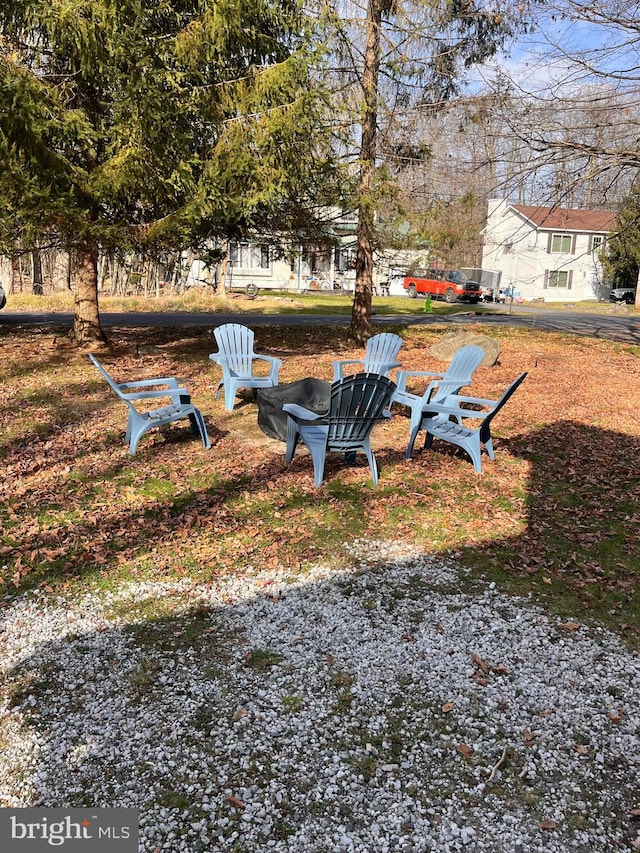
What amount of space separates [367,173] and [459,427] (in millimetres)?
7082

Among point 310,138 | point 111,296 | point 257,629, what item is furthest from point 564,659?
point 111,296

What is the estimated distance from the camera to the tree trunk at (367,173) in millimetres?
10852

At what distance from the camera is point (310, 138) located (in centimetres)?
929

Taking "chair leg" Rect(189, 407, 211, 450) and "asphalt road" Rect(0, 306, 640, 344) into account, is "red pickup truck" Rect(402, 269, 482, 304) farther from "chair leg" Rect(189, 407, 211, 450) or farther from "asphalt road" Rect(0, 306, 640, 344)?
"chair leg" Rect(189, 407, 211, 450)

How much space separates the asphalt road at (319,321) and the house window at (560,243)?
16513 mm

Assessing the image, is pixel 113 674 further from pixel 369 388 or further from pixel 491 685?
pixel 369 388

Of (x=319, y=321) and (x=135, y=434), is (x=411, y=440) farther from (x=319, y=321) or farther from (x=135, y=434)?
(x=319, y=321)

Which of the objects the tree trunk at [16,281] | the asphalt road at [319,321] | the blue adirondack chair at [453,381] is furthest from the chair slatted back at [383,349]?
the tree trunk at [16,281]

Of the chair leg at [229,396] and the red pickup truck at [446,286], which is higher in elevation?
the red pickup truck at [446,286]

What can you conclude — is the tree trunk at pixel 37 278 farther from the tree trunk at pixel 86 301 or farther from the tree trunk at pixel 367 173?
the tree trunk at pixel 367 173
